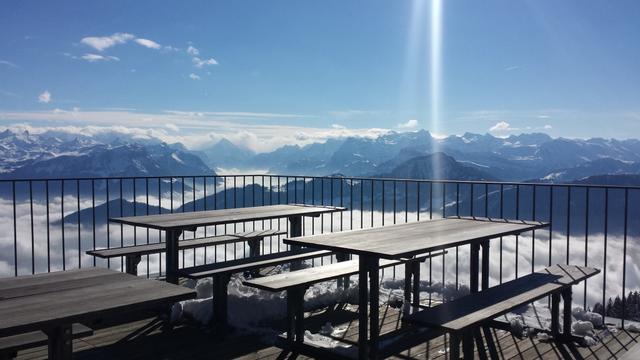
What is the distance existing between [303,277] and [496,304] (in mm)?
1327

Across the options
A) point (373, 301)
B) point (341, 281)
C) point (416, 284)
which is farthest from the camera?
point (341, 281)

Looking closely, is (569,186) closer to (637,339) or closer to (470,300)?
(637,339)

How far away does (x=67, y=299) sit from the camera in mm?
2105

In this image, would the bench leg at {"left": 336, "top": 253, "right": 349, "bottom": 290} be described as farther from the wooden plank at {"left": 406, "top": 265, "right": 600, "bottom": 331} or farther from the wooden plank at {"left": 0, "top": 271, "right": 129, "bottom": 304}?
the wooden plank at {"left": 0, "top": 271, "right": 129, "bottom": 304}

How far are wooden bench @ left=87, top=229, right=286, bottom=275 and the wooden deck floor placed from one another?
69 cm

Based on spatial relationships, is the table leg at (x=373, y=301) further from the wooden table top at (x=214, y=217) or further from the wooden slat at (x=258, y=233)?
the wooden slat at (x=258, y=233)

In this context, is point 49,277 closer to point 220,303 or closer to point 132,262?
point 220,303

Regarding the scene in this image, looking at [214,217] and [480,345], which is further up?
[214,217]

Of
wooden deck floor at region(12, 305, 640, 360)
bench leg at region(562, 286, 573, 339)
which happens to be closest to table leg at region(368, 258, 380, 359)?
wooden deck floor at region(12, 305, 640, 360)

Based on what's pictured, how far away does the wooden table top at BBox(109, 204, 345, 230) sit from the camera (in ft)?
13.6

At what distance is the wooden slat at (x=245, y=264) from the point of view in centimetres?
395

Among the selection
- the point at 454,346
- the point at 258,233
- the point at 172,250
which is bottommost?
the point at 454,346

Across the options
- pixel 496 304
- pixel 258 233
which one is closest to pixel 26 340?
pixel 496 304

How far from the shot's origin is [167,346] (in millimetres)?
3762
